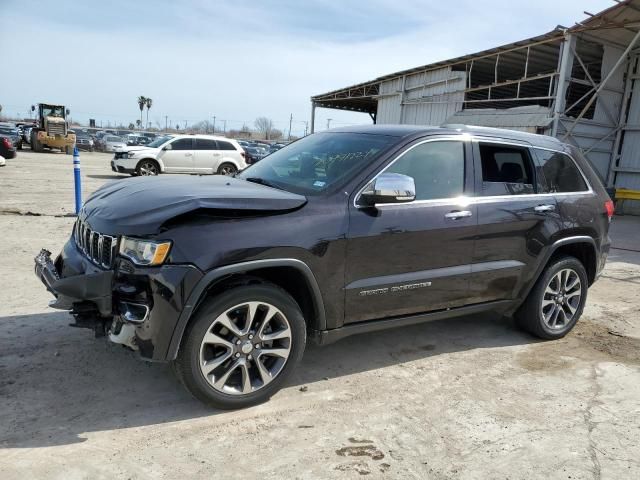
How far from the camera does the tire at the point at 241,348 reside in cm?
296

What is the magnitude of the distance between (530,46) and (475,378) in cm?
1475

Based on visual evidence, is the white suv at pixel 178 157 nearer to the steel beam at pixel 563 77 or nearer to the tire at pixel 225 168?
the tire at pixel 225 168

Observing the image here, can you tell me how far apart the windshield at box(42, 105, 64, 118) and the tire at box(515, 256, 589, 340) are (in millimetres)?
33686

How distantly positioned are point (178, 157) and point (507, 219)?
1553 cm

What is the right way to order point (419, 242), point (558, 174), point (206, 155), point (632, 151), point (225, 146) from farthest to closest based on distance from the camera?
1. point (225, 146)
2. point (206, 155)
3. point (632, 151)
4. point (558, 174)
5. point (419, 242)

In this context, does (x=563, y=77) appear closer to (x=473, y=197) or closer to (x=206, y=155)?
(x=206, y=155)

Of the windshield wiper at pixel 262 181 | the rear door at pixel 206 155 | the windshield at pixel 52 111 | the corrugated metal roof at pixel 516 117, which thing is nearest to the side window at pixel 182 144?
the rear door at pixel 206 155

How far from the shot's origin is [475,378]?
3.85m

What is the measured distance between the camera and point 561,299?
471 cm

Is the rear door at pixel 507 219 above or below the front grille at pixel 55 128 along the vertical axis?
below

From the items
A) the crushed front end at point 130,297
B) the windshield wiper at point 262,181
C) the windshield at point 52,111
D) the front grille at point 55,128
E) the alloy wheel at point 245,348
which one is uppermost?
the windshield at point 52,111

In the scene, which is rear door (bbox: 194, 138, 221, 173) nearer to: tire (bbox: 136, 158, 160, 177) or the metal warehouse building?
tire (bbox: 136, 158, 160, 177)

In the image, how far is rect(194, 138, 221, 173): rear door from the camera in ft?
59.3

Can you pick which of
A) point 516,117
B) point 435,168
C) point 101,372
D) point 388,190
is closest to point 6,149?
point 516,117
